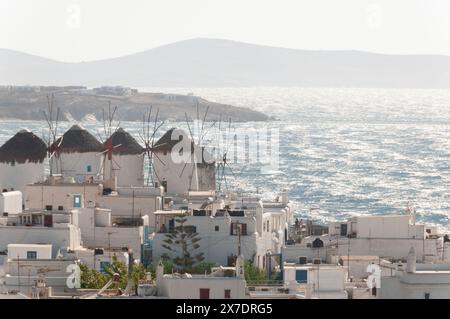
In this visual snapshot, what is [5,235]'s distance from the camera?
32.3m

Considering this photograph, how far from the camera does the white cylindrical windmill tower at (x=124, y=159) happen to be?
144 feet

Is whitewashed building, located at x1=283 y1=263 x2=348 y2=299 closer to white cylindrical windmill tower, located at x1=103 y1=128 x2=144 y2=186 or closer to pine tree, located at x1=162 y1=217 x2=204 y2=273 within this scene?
pine tree, located at x1=162 y1=217 x2=204 y2=273

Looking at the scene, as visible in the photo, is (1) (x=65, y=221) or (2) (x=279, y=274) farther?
(1) (x=65, y=221)

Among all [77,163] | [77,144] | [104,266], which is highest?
[77,144]

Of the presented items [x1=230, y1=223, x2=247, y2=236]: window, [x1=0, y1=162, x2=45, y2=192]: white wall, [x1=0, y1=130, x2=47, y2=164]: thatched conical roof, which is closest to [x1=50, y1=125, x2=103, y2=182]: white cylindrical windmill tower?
[x1=0, y1=130, x2=47, y2=164]: thatched conical roof

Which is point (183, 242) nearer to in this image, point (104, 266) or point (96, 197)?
point (104, 266)

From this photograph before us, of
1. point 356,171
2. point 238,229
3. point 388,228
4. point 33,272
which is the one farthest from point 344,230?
point 356,171

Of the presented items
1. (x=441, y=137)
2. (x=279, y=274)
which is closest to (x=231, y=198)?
(x=279, y=274)

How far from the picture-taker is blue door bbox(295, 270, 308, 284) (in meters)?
28.7

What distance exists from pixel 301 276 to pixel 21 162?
13996mm

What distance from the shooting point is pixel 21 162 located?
42.0 metres

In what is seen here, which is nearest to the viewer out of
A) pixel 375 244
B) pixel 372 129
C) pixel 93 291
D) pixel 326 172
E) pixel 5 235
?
pixel 93 291
